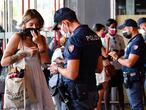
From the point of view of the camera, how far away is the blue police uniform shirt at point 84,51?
127 inches

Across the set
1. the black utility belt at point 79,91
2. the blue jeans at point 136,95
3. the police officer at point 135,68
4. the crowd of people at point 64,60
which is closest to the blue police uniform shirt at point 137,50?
the police officer at point 135,68

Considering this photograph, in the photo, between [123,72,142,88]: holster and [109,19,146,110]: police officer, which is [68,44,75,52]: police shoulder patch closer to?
[109,19,146,110]: police officer

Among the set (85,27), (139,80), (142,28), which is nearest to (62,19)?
(85,27)

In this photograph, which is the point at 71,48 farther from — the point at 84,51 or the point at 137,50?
the point at 137,50

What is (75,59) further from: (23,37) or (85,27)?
(23,37)

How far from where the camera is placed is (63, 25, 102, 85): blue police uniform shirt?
3.23 metres

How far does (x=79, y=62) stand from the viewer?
3.26 metres

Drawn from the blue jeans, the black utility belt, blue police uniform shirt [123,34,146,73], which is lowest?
the blue jeans

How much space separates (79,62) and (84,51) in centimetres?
10

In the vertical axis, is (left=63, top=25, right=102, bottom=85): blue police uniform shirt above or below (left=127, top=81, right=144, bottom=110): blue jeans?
above

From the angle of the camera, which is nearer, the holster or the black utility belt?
the black utility belt

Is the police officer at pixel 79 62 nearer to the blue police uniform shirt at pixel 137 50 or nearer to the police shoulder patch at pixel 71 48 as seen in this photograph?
the police shoulder patch at pixel 71 48

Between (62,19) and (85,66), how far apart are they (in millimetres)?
420

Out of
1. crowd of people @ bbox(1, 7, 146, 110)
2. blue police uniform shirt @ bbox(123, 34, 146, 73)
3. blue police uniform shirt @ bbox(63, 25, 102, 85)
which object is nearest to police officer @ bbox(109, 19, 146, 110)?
blue police uniform shirt @ bbox(123, 34, 146, 73)
